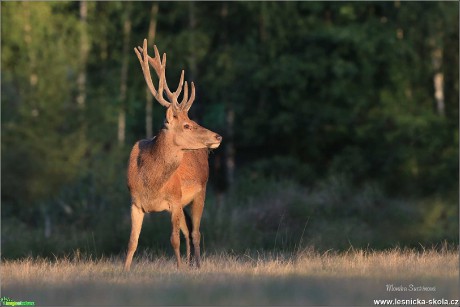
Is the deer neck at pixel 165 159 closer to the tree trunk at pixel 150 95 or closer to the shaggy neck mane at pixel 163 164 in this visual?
the shaggy neck mane at pixel 163 164

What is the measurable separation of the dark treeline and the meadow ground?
11.2 meters

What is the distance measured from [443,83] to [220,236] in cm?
1384

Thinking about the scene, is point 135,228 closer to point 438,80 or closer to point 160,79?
point 160,79

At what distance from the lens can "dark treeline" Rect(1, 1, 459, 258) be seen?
25719 millimetres

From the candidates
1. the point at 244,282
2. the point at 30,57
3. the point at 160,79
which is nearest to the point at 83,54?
the point at 30,57

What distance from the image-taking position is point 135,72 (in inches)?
1309

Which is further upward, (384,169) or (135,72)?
(135,72)

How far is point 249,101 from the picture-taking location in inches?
1268

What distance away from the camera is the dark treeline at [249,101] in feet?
84.4

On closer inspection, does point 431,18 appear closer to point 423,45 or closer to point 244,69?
point 423,45

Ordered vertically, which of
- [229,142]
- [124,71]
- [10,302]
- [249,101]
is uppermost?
[124,71]

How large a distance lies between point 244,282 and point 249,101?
2275 centimetres

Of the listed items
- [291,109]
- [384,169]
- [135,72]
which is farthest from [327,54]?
[135,72]

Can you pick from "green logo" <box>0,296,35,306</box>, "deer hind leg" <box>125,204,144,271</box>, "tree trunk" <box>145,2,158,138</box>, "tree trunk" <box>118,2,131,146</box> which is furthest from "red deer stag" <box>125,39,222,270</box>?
"tree trunk" <box>118,2,131,146</box>
